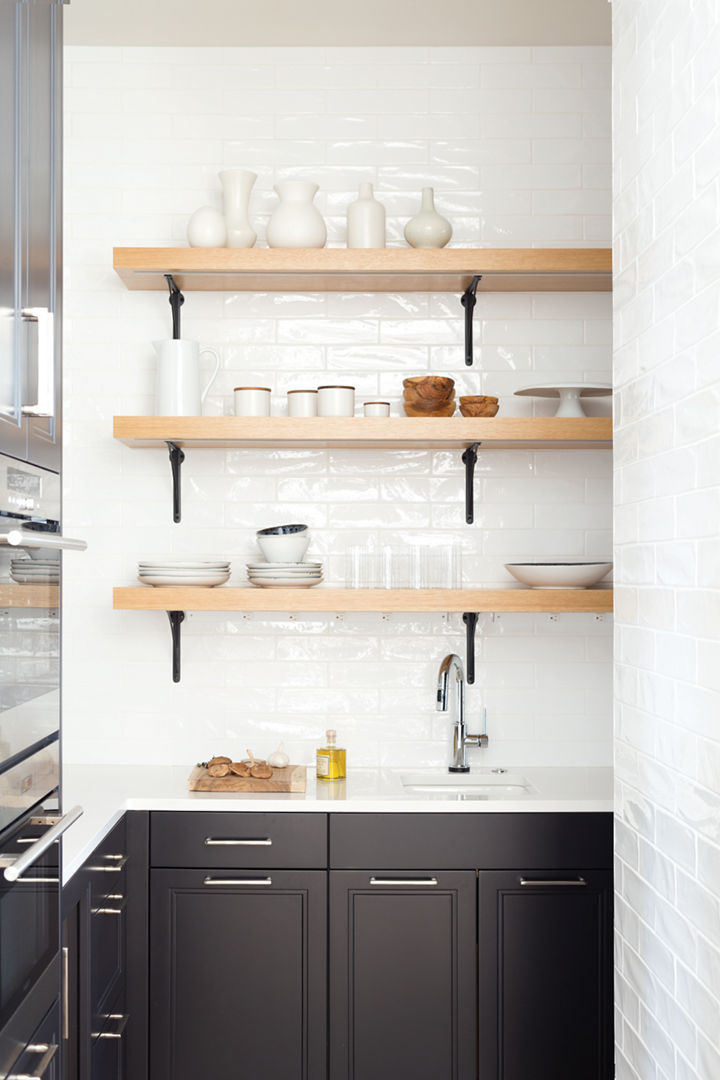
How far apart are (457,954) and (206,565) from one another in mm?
1211

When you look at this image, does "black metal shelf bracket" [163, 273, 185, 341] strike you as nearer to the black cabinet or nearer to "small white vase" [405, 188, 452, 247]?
"small white vase" [405, 188, 452, 247]

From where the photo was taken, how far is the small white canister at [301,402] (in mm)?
2850

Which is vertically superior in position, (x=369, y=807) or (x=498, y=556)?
(x=498, y=556)

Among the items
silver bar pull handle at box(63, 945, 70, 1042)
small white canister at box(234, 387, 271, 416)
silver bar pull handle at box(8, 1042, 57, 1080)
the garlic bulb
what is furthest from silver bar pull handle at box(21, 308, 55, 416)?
the garlic bulb

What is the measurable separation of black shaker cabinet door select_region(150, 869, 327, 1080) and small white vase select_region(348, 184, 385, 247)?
1.72m

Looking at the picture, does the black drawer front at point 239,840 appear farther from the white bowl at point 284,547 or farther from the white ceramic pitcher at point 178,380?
the white ceramic pitcher at point 178,380

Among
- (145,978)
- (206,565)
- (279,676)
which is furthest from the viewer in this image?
(279,676)

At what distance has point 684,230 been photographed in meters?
1.66

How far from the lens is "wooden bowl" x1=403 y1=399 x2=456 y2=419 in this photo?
A: 283 cm

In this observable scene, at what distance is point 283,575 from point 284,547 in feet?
0.27

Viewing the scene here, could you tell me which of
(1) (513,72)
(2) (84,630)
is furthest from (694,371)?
(2) (84,630)

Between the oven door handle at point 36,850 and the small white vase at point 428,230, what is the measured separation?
6.23 feet

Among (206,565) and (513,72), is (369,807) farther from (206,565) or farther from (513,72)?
(513,72)

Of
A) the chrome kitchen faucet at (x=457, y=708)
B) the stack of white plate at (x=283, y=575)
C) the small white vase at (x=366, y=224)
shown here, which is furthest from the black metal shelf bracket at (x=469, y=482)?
the small white vase at (x=366, y=224)
